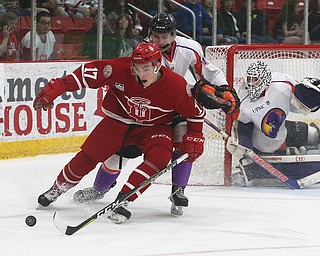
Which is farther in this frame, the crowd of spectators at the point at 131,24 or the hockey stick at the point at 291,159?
the crowd of spectators at the point at 131,24

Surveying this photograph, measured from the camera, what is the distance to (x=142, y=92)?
4203 millimetres

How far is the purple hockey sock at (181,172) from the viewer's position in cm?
445

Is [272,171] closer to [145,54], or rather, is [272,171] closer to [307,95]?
[307,95]

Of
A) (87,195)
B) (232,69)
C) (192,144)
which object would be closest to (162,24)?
(192,144)

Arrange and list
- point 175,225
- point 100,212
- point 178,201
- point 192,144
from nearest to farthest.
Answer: point 100,212, point 175,225, point 192,144, point 178,201

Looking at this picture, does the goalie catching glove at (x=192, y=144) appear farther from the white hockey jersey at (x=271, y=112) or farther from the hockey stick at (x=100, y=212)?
the white hockey jersey at (x=271, y=112)

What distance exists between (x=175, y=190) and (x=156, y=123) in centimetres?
37

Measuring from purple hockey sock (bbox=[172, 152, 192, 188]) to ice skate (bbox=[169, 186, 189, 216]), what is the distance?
3 centimetres

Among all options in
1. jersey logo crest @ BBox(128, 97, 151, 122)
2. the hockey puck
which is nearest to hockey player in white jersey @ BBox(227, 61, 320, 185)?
jersey logo crest @ BBox(128, 97, 151, 122)

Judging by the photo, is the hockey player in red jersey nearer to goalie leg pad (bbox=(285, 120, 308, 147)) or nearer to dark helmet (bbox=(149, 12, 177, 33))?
dark helmet (bbox=(149, 12, 177, 33))

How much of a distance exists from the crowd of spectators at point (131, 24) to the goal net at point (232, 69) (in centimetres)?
170

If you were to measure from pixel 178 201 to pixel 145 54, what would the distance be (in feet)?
2.63

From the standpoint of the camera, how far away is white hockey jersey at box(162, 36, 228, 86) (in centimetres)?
473

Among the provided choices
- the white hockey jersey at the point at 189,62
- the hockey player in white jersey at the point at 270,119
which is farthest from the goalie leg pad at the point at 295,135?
the white hockey jersey at the point at 189,62
